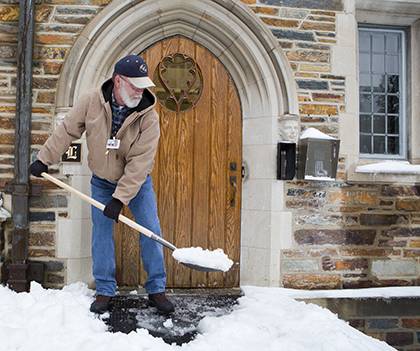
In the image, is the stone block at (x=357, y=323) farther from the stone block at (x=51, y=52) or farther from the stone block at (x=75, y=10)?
the stone block at (x=75, y=10)

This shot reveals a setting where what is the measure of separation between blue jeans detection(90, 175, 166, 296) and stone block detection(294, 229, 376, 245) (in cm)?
152

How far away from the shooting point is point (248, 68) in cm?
→ 432

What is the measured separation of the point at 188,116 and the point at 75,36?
124cm

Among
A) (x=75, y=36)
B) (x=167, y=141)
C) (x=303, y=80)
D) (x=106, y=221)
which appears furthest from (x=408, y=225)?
(x=75, y=36)

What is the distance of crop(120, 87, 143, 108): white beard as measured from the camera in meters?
3.01

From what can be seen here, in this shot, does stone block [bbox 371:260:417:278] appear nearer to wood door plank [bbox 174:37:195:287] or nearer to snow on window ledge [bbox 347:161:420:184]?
snow on window ledge [bbox 347:161:420:184]

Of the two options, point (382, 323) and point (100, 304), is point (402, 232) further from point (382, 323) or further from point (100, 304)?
point (100, 304)

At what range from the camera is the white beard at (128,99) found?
9.88 feet

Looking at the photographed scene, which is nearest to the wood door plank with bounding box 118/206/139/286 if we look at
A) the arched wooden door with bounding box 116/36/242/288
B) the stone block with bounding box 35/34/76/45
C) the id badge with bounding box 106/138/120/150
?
the arched wooden door with bounding box 116/36/242/288

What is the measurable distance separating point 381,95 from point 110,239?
10.5 ft

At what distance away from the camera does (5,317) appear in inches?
113

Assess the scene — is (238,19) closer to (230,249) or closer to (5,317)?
(230,249)

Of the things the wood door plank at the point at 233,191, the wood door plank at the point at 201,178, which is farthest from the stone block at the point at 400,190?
the wood door plank at the point at 201,178

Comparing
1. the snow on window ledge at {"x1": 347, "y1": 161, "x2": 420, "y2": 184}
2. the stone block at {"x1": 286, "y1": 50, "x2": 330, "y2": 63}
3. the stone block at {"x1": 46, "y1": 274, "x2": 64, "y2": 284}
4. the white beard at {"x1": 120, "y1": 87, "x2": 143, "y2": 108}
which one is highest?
the stone block at {"x1": 286, "y1": 50, "x2": 330, "y2": 63}
